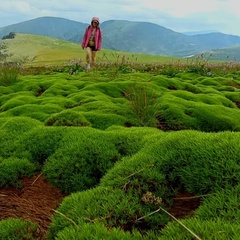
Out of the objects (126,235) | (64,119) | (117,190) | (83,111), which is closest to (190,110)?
(83,111)

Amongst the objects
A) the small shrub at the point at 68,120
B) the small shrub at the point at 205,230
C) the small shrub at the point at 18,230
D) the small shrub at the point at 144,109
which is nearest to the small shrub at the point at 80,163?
the small shrub at the point at 18,230

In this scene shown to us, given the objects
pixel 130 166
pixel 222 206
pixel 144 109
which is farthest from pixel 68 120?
pixel 222 206

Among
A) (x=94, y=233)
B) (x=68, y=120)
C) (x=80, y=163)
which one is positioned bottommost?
(x=68, y=120)

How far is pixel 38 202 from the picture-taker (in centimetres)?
565

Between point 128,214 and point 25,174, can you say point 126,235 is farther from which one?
point 25,174

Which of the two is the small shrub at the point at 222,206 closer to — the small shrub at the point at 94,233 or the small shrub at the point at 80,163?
the small shrub at the point at 94,233

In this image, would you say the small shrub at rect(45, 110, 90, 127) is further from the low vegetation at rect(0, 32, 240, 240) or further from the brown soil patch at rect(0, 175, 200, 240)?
the brown soil patch at rect(0, 175, 200, 240)

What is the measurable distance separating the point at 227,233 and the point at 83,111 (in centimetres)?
764

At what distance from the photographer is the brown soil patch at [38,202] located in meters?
4.33

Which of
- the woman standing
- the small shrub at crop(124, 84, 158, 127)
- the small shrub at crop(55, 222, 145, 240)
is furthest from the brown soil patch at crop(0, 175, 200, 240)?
the woman standing

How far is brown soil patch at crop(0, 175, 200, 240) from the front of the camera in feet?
14.2

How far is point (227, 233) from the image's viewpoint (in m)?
3.02

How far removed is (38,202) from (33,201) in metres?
0.11

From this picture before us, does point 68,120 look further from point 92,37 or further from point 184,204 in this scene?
point 92,37
